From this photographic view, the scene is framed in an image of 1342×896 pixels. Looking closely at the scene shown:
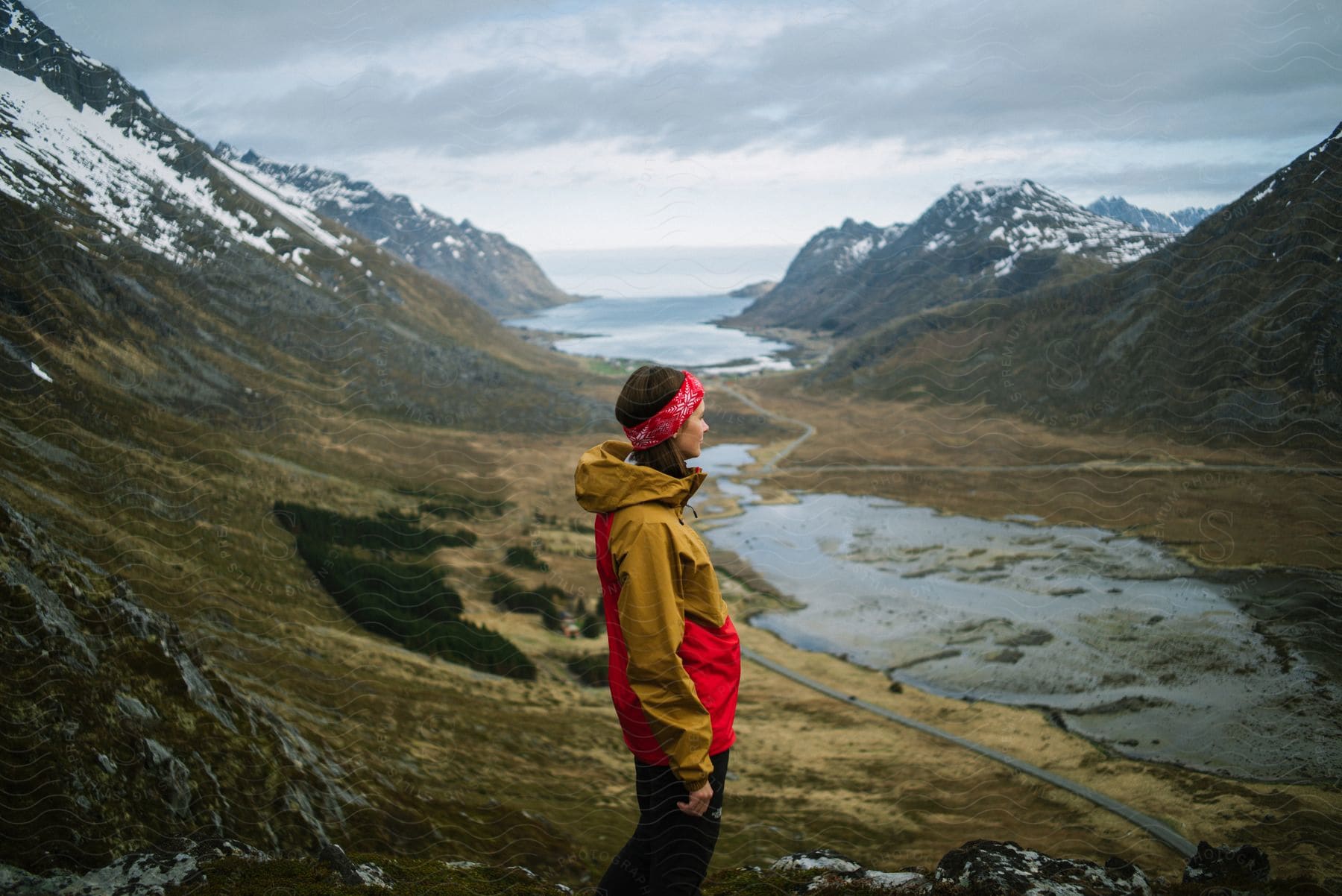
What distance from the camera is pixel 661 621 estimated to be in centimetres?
340

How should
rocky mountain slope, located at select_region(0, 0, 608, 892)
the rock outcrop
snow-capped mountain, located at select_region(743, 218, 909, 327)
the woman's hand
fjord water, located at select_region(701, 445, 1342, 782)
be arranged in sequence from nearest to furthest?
the woman's hand → the rock outcrop → rocky mountain slope, located at select_region(0, 0, 608, 892) → fjord water, located at select_region(701, 445, 1342, 782) → snow-capped mountain, located at select_region(743, 218, 909, 327)

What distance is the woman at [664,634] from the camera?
3453 mm

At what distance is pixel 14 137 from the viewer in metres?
22.2

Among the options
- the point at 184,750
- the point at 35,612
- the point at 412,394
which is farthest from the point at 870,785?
the point at 412,394

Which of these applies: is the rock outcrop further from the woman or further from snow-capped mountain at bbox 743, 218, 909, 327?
snow-capped mountain at bbox 743, 218, 909, 327

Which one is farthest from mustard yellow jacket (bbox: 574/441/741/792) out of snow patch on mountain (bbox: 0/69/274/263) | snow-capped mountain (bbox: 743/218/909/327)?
snow-capped mountain (bbox: 743/218/909/327)

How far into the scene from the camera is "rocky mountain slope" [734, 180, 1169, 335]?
71938 millimetres

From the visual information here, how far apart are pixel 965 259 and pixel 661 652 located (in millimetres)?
97862

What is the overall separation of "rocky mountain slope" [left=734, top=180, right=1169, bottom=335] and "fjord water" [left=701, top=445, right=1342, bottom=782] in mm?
15142

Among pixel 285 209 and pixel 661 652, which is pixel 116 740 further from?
pixel 285 209

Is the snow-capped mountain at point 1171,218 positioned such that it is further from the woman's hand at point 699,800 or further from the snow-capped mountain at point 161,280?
the snow-capped mountain at point 161,280

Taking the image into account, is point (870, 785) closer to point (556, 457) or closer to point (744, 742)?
point (744, 742)

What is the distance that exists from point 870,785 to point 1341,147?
2095 centimetres

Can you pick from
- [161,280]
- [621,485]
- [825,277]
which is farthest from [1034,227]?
[621,485]
